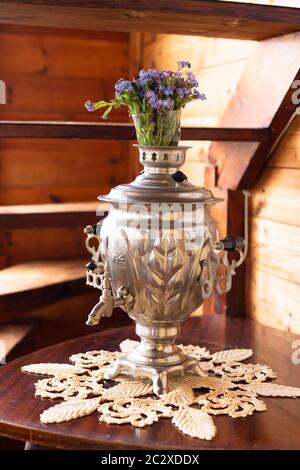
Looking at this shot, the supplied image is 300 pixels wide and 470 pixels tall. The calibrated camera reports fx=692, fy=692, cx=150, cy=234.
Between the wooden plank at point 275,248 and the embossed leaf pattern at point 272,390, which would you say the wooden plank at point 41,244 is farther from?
the embossed leaf pattern at point 272,390

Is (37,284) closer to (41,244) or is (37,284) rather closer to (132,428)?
(41,244)

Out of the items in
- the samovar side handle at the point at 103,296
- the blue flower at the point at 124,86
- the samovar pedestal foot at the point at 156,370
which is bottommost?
the samovar pedestal foot at the point at 156,370

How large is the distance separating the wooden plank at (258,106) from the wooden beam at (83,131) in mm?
81

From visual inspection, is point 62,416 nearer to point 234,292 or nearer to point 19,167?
point 234,292

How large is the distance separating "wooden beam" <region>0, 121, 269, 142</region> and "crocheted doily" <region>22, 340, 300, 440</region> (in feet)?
1.83

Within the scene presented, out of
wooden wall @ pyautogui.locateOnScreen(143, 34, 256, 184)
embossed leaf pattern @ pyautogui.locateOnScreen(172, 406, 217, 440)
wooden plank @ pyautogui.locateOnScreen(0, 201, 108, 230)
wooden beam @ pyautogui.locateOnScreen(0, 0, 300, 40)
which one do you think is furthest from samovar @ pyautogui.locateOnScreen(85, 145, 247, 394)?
wooden plank @ pyautogui.locateOnScreen(0, 201, 108, 230)

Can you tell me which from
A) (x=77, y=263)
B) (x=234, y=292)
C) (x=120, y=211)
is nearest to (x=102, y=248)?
(x=120, y=211)

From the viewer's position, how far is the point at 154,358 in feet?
4.78

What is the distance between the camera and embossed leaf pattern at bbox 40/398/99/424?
49.8 inches

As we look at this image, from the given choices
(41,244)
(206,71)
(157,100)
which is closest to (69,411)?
(157,100)

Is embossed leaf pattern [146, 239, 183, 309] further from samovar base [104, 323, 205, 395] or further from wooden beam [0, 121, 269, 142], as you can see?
wooden beam [0, 121, 269, 142]

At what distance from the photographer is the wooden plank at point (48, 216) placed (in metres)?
2.31

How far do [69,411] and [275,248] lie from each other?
90 centimetres

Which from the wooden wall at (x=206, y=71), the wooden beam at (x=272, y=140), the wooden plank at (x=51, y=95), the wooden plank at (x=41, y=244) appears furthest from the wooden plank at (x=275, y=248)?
the wooden plank at (x=51, y=95)
